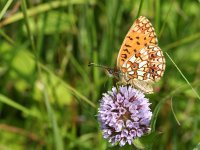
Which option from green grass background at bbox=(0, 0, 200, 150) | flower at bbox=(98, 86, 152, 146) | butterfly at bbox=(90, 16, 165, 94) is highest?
green grass background at bbox=(0, 0, 200, 150)

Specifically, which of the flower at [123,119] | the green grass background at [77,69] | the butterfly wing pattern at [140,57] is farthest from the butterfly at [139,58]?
the green grass background at [77,69]

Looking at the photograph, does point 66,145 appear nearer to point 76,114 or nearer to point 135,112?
point 76,114

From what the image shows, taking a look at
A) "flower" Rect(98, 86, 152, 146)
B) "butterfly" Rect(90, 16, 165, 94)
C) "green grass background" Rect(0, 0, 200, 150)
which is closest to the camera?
"flower" Rect(98, 86, 152, 146)

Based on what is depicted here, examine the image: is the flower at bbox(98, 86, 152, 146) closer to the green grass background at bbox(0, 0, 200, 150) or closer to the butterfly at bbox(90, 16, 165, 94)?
the butterfly at bbox(90, 16, 165, 94)

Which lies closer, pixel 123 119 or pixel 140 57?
pixel 123 119

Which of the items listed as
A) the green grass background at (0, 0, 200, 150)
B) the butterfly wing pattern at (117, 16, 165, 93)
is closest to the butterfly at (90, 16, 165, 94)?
the butterfly wing pattern at (117, 16, 165, 93)

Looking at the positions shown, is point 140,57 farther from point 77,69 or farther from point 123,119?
point 77,69

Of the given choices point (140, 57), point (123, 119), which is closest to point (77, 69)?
point (140, 57)
